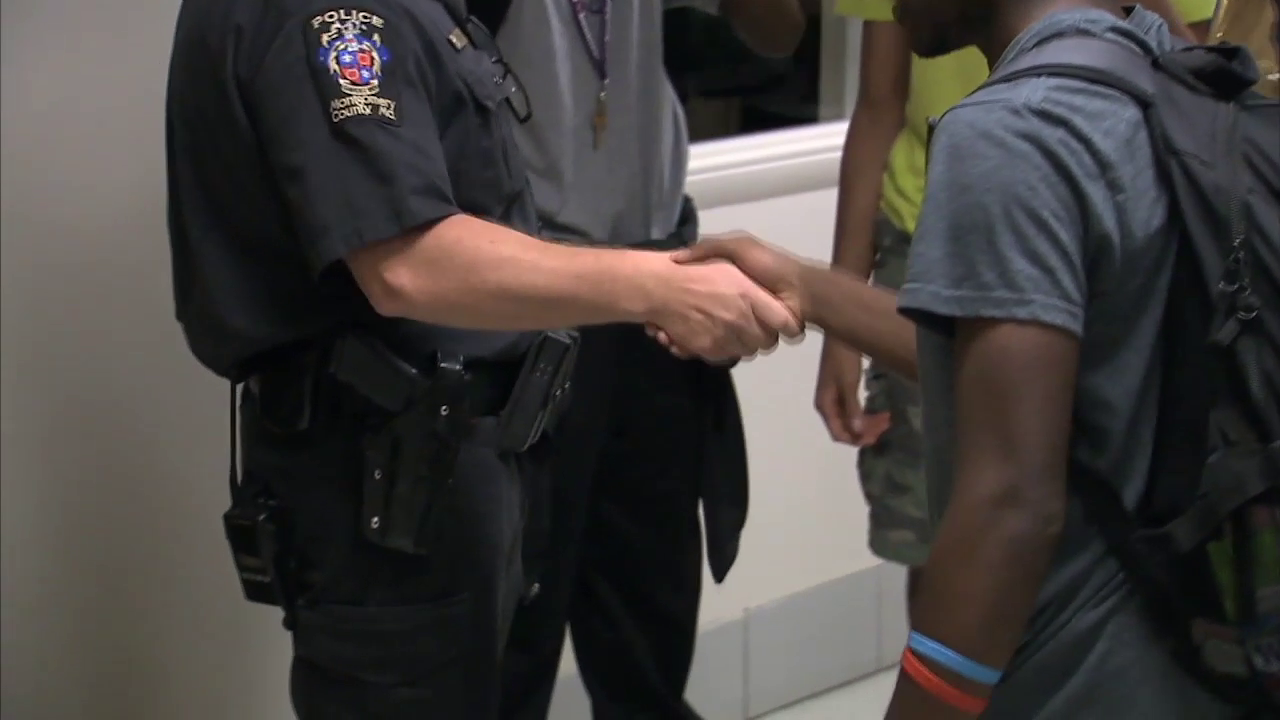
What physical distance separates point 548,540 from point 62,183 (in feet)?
2.20

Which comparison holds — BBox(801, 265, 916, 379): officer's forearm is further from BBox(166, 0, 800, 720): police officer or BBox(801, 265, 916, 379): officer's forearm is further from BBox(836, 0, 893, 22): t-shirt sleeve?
BBox(836, 0, 893, 22): t-shirt sleeve

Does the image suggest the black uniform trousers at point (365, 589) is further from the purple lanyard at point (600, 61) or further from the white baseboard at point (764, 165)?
the white baseboard at point (764, 165)

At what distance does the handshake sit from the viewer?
3.79 ft

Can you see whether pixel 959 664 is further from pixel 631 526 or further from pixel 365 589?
pixel 631 526

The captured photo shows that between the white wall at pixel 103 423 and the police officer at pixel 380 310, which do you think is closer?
the police officer at pixel 380 310

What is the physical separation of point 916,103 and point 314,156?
778 millimetres

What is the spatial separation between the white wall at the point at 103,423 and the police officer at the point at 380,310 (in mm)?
364

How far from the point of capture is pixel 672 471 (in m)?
1.60

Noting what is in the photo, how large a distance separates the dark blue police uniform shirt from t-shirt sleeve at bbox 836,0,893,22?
1.64 feet

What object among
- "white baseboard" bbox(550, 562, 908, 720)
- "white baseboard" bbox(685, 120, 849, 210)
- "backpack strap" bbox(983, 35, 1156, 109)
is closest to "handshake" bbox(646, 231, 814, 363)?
"backpack strap" bbox(983, 35, 1156, 109)

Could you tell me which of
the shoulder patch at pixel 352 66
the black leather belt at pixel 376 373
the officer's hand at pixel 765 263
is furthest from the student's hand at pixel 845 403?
the shoulder patch at pixel 352 66

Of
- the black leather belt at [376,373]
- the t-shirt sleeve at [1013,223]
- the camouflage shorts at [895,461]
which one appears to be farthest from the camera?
the camouflage shorts at [895,461]

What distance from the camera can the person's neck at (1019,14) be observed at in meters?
0.83

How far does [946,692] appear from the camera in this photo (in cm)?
79
